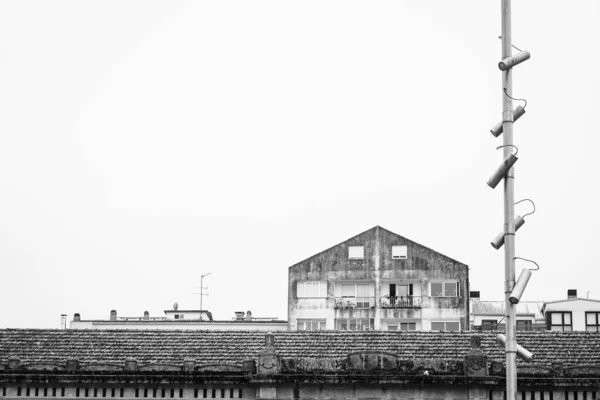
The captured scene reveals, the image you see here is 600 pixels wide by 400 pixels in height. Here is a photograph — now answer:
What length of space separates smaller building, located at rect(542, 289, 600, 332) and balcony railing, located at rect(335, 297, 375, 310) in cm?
1165

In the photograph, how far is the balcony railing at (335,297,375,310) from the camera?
78.6m

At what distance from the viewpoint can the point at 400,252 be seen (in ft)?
257

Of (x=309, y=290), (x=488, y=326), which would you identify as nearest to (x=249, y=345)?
(x=488, y=326)

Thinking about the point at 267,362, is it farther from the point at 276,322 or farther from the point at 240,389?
the point at 276,322

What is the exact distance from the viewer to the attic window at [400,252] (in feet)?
256

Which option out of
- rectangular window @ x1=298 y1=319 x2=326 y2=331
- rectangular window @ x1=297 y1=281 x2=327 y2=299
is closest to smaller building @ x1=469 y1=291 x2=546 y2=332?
rectangular window @ x1=298 y1=319 x2=326 y2=331

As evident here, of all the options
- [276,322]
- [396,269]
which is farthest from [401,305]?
[276,322]

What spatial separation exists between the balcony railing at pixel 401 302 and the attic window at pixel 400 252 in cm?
260

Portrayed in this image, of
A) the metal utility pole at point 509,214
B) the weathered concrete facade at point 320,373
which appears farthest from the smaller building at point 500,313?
the metal utility pole at point 509,214

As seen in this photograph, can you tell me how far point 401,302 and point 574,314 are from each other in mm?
11643

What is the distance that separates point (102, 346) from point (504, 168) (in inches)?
883

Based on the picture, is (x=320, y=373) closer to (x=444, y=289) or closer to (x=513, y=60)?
(x=513, y=60)

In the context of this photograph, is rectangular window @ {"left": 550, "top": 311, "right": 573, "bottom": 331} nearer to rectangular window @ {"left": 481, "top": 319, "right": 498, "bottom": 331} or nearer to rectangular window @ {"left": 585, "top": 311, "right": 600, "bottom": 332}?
rectangular window @ {"left": 585, "top": 311, "right": 600, "bottom": 332}

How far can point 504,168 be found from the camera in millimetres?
22172
